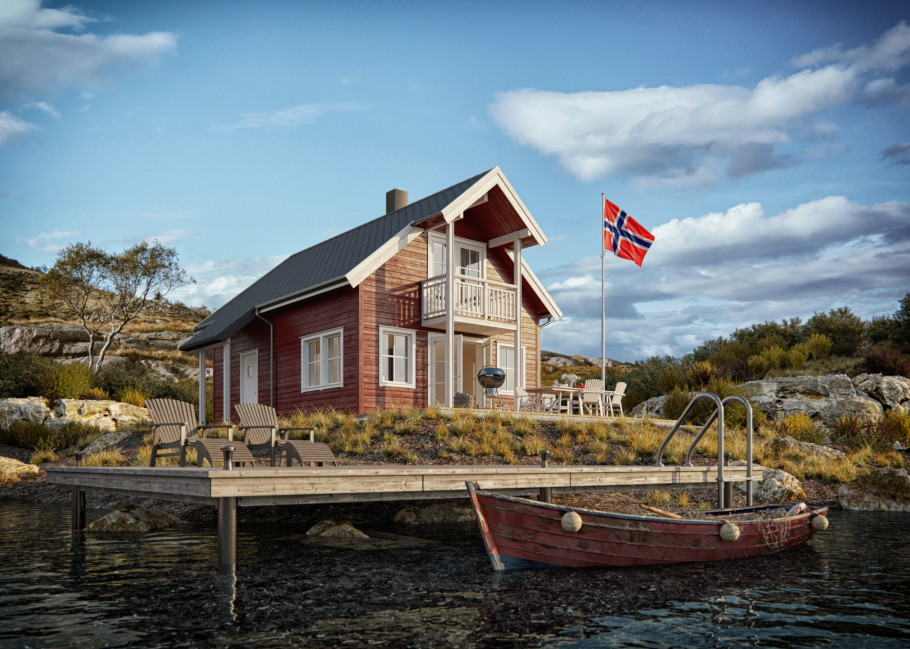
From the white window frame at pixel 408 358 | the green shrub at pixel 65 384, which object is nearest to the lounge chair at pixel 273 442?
the white window frame at pixel 408 358

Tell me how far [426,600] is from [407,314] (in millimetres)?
14189

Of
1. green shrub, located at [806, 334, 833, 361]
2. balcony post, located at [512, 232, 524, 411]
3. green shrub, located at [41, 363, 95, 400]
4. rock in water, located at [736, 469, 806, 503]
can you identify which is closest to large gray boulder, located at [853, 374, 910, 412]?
green shrub, located at [806, 334, 833, 361]

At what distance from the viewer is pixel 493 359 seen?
23.1 meters

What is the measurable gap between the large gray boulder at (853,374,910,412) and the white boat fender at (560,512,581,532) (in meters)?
18.6

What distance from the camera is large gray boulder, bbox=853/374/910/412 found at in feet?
76.6

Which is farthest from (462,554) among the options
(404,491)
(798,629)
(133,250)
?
(133,250)

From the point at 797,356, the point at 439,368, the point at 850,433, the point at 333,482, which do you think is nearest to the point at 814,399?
the point at 850,433

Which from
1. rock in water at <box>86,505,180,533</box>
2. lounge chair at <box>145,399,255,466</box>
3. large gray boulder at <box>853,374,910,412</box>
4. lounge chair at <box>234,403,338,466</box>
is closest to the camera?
lounge chair at <box>145,399,255,466</box>

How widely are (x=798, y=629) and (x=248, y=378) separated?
20.9 metres

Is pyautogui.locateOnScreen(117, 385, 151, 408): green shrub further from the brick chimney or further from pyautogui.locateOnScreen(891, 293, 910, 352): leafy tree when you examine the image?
pyautogui.locateOnScreen(891, 293, 910, 352): leafy tree

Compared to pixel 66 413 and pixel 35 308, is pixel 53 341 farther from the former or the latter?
pixel 66 413

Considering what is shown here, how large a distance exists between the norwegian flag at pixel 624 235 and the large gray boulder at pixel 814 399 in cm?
571

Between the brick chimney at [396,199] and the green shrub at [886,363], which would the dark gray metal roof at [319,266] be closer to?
the brick chimney at [396,199]

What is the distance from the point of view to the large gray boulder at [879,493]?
645 inches
